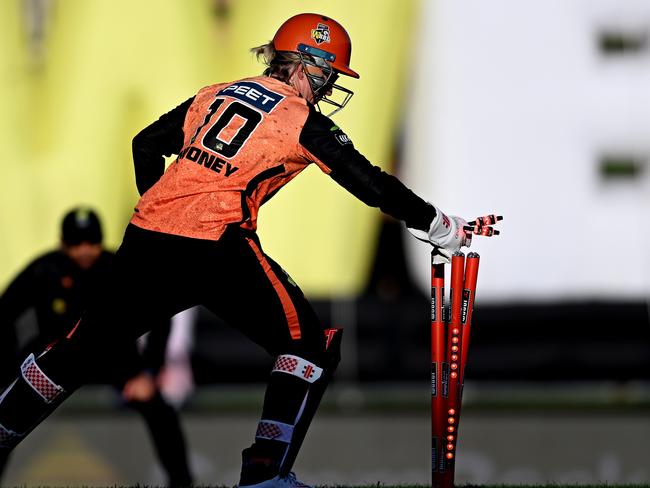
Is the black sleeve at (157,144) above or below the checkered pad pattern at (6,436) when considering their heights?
above

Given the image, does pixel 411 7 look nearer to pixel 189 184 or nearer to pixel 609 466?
pixel 609 466

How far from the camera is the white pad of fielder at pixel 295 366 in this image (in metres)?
4.87

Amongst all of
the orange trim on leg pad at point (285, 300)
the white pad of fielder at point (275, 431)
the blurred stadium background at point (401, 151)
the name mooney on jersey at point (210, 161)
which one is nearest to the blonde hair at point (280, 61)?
the name mooney on jersey at point (210, 161)

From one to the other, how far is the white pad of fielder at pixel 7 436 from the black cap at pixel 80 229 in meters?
2.23

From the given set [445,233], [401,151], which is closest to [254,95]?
[445,233]

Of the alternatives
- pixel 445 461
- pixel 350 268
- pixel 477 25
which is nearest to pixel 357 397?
pixel 350 268

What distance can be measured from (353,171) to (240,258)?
0.51m

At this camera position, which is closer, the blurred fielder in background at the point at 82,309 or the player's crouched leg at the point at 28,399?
the player's crouched leg at the point at 28,399

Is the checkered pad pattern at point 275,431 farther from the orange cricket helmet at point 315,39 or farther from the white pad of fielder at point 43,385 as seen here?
the orange cricket helmet at point 315,39

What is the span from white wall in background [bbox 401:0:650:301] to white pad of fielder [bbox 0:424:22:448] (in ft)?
20.2

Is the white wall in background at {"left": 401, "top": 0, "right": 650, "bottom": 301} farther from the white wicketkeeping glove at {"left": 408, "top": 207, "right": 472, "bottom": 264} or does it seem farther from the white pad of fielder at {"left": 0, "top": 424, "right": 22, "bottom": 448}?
the white pad of fielder at {"left": 0, "top": 424, "right": 22, "bottom": 448}

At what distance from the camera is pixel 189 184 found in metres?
4.88

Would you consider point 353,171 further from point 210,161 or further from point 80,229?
point 80,229

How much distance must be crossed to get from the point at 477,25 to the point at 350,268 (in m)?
2.20
